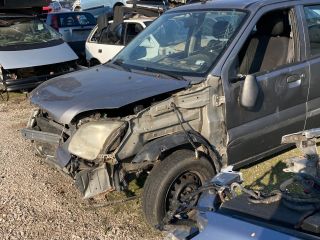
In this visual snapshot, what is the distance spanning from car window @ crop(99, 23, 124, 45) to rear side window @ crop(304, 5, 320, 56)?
5235mm

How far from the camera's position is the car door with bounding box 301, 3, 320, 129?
14.4 ft

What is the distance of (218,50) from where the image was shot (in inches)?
155

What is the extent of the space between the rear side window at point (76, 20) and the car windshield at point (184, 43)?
915 centimetres

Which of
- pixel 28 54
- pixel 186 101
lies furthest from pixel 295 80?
pixel 28 54

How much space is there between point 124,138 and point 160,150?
0.30 m

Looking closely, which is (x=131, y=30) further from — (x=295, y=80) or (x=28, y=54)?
(x=295, y=80)

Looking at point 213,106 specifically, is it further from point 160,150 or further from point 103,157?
point 103,157

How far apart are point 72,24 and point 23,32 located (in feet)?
13.1

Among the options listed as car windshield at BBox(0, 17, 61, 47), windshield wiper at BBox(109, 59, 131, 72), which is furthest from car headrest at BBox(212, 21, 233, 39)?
car windshield at BBox(0, 17, 61, 47)

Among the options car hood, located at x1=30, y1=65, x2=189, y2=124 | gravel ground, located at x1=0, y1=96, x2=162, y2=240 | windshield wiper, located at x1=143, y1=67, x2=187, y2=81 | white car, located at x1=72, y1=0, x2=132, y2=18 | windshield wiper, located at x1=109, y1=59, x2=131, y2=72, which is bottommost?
gravel ground, located at x1=0, y1=96, x2=162, y2=240

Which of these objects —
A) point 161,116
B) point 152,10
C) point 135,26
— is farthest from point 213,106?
point 152,10

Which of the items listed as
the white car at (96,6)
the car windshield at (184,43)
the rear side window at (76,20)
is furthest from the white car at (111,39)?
the white car at (96,6)

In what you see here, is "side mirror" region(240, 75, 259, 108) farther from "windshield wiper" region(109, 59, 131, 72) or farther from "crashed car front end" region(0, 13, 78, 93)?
"crashed car front end" region(0, 13, 78, 93)

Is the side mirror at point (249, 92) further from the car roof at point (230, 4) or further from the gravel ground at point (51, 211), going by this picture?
the gravel ground at point (51, 211)
